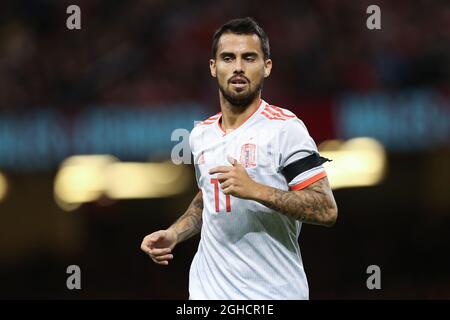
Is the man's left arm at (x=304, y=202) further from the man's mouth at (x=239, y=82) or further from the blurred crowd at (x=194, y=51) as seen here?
the blurred crowd at (x=194, y=51)

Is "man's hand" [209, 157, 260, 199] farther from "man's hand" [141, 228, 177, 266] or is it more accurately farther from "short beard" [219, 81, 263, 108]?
"man's hand" [141, 228, 177, 266]

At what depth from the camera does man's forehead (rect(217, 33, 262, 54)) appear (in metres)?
4.12

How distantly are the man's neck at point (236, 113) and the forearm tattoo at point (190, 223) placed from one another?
501 mm

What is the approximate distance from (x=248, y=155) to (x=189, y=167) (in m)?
4.43

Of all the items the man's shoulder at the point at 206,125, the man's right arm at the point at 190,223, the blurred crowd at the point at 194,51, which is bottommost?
the man's right arm at the point at 190,223

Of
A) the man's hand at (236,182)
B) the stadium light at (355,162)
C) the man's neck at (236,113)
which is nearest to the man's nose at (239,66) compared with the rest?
the man's neck at (236,113)

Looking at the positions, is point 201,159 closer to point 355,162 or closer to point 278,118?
point 278,118

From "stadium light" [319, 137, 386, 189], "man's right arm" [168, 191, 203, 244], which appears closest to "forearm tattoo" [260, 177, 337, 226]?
"man's right arm" [168, 191, 203, 244]

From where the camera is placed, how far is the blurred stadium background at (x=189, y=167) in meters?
8.45

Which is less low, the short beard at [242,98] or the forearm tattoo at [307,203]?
the short beard at [242,98]

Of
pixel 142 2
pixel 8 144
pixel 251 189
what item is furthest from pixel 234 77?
pixel 142 2

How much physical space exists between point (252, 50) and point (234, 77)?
0.52ft

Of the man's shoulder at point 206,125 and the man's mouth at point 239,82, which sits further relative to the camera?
the man's shoulder at point 206,125

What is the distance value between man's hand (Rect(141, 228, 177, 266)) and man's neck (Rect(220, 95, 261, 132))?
60 cm
